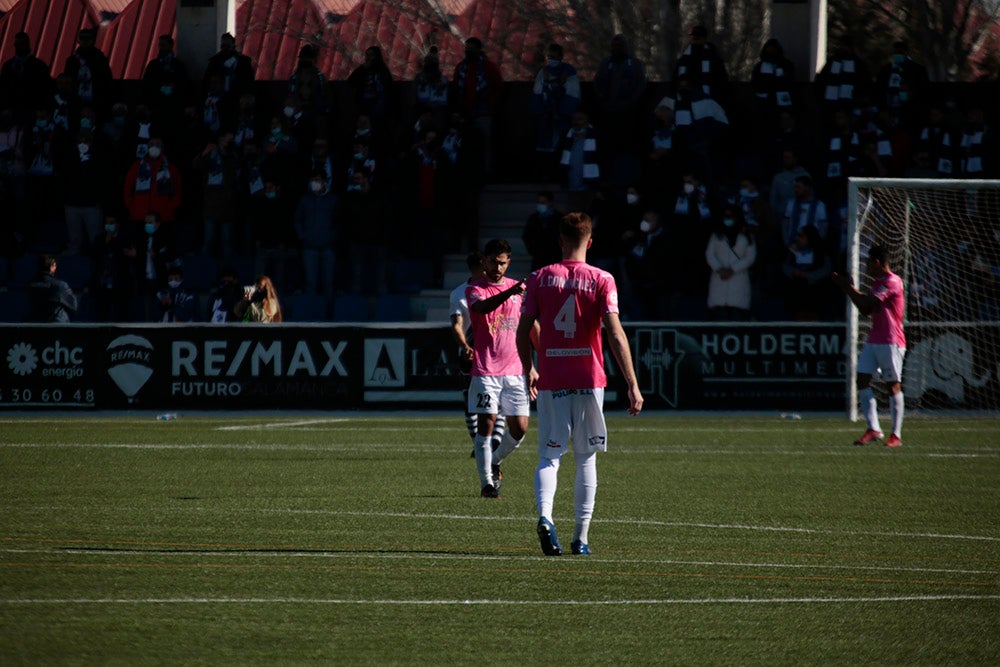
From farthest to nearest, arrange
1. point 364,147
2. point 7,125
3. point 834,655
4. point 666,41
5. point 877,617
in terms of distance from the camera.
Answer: point 666,41
point 7,125
point 364,147
point 877,617
point 834,655

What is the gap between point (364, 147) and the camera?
24906 mm

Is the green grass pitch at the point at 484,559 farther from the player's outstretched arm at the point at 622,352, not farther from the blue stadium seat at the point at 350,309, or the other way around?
the blue stadium seat at the point at 350,309

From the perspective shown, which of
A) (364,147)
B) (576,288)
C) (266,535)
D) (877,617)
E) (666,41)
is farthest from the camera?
(666,41)

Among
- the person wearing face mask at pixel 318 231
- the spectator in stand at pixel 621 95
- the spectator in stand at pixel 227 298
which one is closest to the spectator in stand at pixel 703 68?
the spectator in stand at pixel 621 95

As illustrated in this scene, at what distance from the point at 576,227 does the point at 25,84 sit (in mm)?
19747

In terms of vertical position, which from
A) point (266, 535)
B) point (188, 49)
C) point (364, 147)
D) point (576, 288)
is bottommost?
point (266, 535)

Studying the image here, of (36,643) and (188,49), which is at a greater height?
(188,49)

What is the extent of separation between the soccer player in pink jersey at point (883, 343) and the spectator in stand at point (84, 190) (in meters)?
12.8

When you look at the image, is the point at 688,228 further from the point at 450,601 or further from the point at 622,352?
the point at 450,601

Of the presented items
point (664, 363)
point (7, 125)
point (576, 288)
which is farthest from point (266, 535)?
point (7, 125)

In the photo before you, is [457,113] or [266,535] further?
[457,113]

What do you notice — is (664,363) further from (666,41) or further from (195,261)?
Answer: (666,41)

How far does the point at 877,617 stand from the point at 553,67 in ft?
59.1

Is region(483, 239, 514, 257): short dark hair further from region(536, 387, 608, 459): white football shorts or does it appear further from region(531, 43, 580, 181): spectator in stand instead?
region(531, 43, 580, 181): spectator in stand
